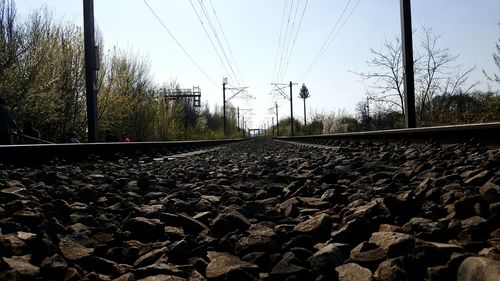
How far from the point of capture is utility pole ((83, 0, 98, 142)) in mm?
14242

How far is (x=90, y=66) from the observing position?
14242 millimetres

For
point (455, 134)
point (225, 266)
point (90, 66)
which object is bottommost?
point (225, 266)

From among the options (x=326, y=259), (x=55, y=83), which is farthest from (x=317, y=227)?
→ (x=55, y=83)

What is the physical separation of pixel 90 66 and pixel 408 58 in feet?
30.7

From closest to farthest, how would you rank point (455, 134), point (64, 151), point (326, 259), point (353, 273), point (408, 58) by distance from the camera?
point (353, 273) → point (326, 259) → point (455, 134) → point (64, 151) → point (408, 58)

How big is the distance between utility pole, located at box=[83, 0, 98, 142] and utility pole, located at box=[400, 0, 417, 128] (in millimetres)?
9199

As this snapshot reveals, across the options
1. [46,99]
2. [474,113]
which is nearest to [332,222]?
[474,113]

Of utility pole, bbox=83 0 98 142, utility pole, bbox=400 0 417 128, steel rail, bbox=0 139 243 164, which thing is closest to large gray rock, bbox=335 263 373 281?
steel rail, bbox=0 139 243 164

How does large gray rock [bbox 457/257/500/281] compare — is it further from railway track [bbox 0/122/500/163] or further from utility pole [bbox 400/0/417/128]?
utility pole [bbox 400/0/417/128]

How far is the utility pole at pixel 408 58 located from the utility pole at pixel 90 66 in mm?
Result: 9199

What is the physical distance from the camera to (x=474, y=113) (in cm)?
1523

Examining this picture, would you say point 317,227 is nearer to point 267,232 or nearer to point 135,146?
point 267,232

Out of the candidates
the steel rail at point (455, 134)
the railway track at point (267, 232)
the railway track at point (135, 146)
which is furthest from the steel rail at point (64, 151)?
the steel rail at point (455, 134)

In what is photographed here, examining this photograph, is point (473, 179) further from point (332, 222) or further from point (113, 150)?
point (113, 150)
